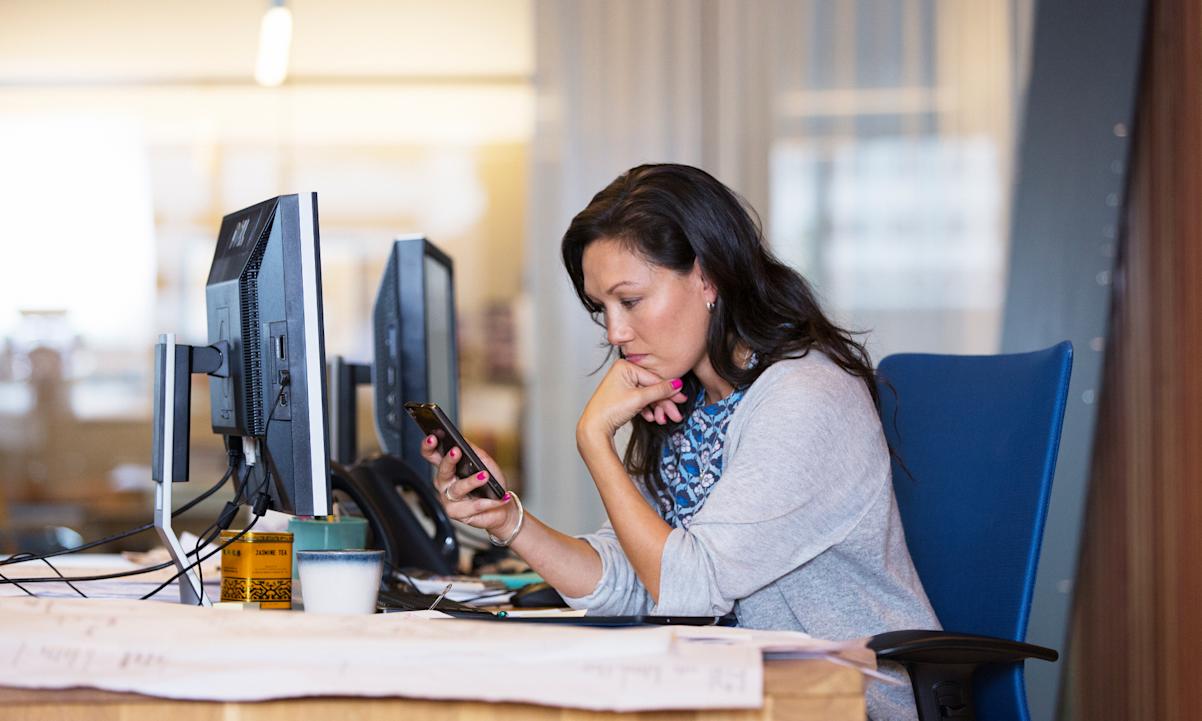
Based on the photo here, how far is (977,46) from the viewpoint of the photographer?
3541mm

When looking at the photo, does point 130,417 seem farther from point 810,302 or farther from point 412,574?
point 810,302

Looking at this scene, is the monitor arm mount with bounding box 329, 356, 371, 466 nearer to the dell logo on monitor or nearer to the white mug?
the dell logo on monitor

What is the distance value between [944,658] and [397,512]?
3.08 feet

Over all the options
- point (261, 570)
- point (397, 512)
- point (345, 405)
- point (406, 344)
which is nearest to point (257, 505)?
point (261, 570)

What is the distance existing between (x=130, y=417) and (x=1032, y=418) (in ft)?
12.9

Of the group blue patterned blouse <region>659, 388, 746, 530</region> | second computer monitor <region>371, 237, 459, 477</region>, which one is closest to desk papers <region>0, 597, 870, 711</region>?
blue patterned blouse <region>659, 388, 746, 530</region>

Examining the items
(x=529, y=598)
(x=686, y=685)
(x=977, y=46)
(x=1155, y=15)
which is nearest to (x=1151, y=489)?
(x=1155, y=15)

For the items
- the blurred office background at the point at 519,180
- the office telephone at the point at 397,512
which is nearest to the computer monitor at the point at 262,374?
the office telephone at the point at 397,512

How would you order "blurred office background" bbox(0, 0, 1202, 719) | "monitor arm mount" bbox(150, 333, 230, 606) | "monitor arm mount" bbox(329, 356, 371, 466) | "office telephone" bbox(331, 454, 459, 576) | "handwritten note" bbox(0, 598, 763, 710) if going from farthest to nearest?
"blurred office background" bbox(0, 0, 1202, 719), "monitor arm mount" bbox(329, 356, 371, 466), "office telephone" bbox(331, 454, 459, 576), "monitor arm mount" bbox(150, 333, 230, 606), "handwritten note" bbox(0, 598, 763, 710)

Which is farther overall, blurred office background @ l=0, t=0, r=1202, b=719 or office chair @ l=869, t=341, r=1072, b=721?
blurred office background @ l=0, t=0, r=1202, b=719

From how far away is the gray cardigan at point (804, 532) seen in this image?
1.34m

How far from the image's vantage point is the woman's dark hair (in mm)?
1555

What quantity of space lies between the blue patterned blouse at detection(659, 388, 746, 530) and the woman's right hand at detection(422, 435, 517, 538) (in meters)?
0.25

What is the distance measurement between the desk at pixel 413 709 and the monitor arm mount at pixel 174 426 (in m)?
0.46
